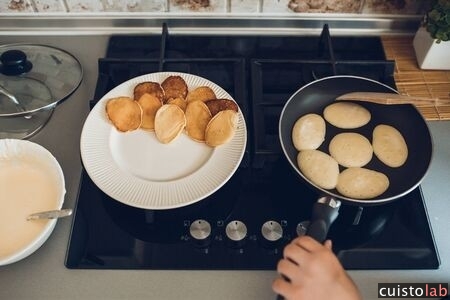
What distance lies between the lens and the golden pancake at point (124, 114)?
77 centimetres

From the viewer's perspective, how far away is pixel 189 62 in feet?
2.86

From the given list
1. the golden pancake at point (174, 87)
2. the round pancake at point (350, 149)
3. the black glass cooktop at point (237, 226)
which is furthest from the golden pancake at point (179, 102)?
the round pancake at point (350, 149)

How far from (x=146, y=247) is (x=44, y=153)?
216mm

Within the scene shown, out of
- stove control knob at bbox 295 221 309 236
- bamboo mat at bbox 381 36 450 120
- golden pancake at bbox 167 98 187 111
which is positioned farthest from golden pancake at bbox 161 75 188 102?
bamboo mat at bbox 381 36 450 120

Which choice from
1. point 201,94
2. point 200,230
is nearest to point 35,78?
point 201,94

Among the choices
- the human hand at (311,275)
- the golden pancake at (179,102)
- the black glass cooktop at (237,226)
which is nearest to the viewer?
the human hand at (311,275)

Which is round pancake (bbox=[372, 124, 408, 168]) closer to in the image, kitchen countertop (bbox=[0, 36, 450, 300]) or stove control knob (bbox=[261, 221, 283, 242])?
kitchen countertop (bbox=[0, 36, 450, 300])

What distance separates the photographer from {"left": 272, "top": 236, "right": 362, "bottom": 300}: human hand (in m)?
0.58

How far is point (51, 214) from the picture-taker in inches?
26.2

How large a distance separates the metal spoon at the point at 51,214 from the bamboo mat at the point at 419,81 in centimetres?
62

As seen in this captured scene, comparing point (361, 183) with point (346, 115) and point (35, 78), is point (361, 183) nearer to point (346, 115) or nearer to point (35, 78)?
point (346, 115)

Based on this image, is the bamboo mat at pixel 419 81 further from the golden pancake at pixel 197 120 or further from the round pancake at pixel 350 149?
the golden pancake at pixel 197 120

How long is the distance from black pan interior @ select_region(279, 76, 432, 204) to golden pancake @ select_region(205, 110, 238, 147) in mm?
77

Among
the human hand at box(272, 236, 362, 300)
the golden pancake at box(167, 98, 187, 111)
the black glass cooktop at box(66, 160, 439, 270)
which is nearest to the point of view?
the human hand at box(272, 236, 362, 300)
